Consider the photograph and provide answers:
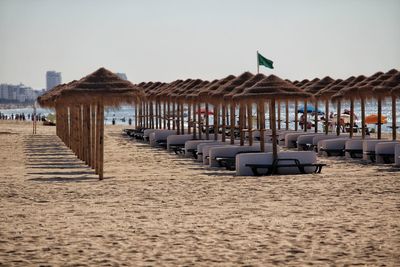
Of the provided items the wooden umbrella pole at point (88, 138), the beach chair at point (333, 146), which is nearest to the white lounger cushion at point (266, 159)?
the wooden umbrella pole at point (88, 138)

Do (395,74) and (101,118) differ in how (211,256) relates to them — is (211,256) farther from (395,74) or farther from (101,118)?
(395,74)

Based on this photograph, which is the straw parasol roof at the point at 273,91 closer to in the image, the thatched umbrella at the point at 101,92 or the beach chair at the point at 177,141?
the thatched umbrella at the point at 101,92

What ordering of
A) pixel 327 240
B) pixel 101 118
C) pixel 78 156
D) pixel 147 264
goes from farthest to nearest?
1. pixel 78 156
2. pixel 101 118
3. pixel 327 240
4. pixel 147 264

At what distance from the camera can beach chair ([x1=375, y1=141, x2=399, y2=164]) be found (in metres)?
17.8

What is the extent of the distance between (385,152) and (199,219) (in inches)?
365

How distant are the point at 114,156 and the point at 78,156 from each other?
4.96ft

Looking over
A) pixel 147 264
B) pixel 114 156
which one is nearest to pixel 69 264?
pixel 147 264

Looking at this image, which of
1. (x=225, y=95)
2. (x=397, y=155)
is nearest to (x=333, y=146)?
(x=225, y=95)

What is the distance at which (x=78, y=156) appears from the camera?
2100 centimetres

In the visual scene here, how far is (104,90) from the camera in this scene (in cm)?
1503

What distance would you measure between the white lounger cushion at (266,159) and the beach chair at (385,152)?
2.86m

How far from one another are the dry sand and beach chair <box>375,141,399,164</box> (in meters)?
1.63

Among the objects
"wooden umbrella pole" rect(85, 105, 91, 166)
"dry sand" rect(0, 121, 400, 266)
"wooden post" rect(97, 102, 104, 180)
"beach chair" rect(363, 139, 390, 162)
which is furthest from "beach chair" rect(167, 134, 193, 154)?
"wooden post" rect(97, 102, 104, 180)

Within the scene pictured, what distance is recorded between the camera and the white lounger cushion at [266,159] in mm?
15258
